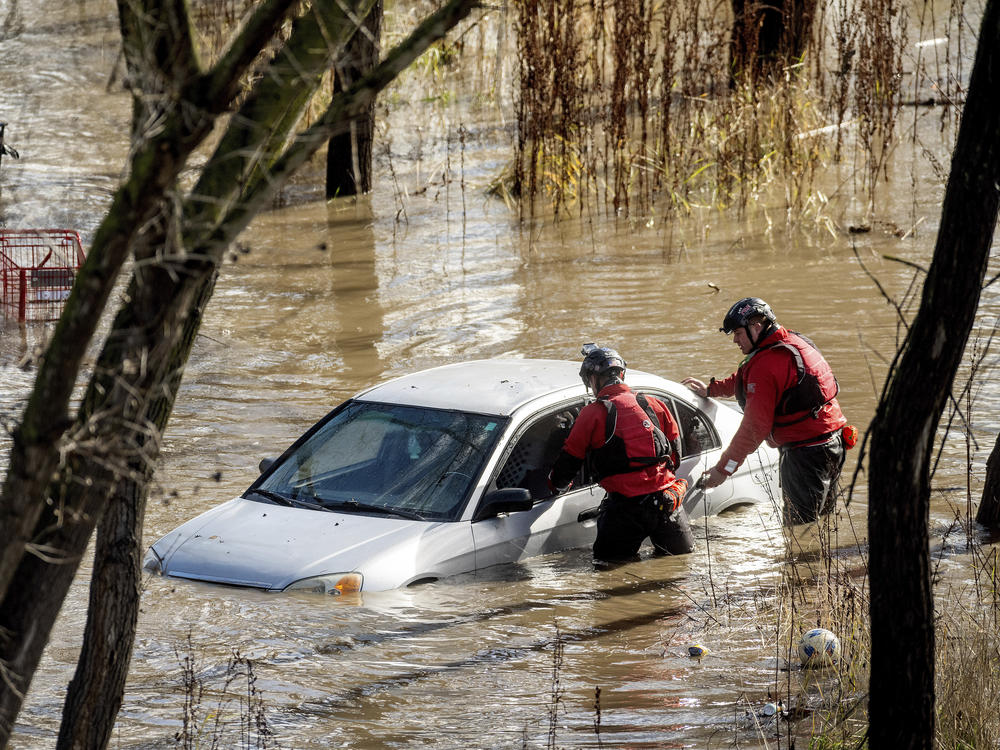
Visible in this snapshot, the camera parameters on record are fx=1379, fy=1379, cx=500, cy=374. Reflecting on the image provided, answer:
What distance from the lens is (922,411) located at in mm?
3926

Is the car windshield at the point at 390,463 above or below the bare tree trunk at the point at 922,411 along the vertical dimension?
below

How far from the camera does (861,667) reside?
5.61 meters

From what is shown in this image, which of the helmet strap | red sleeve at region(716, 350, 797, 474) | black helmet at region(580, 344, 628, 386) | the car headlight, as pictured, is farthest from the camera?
the helmet strap

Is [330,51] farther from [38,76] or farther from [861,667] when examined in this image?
[38,76]

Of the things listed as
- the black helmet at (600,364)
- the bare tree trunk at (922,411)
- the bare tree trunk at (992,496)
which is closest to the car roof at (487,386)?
the black helmet at (600,364)

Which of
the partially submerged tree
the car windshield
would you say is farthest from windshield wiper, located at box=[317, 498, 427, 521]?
the partially submerged tree

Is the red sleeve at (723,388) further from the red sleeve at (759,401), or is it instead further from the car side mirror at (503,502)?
the car side mirror at (503,502)

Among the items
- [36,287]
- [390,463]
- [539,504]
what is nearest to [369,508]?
[390,463]

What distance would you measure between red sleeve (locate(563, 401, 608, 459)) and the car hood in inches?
36.6

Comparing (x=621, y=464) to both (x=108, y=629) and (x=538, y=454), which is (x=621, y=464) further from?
(x=108, y=629)

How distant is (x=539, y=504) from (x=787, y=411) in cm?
184

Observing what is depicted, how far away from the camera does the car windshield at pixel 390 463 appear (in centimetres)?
733

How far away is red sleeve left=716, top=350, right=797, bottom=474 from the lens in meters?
8.21

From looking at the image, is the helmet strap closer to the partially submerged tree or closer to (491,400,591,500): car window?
(491,400,591,500): car window
